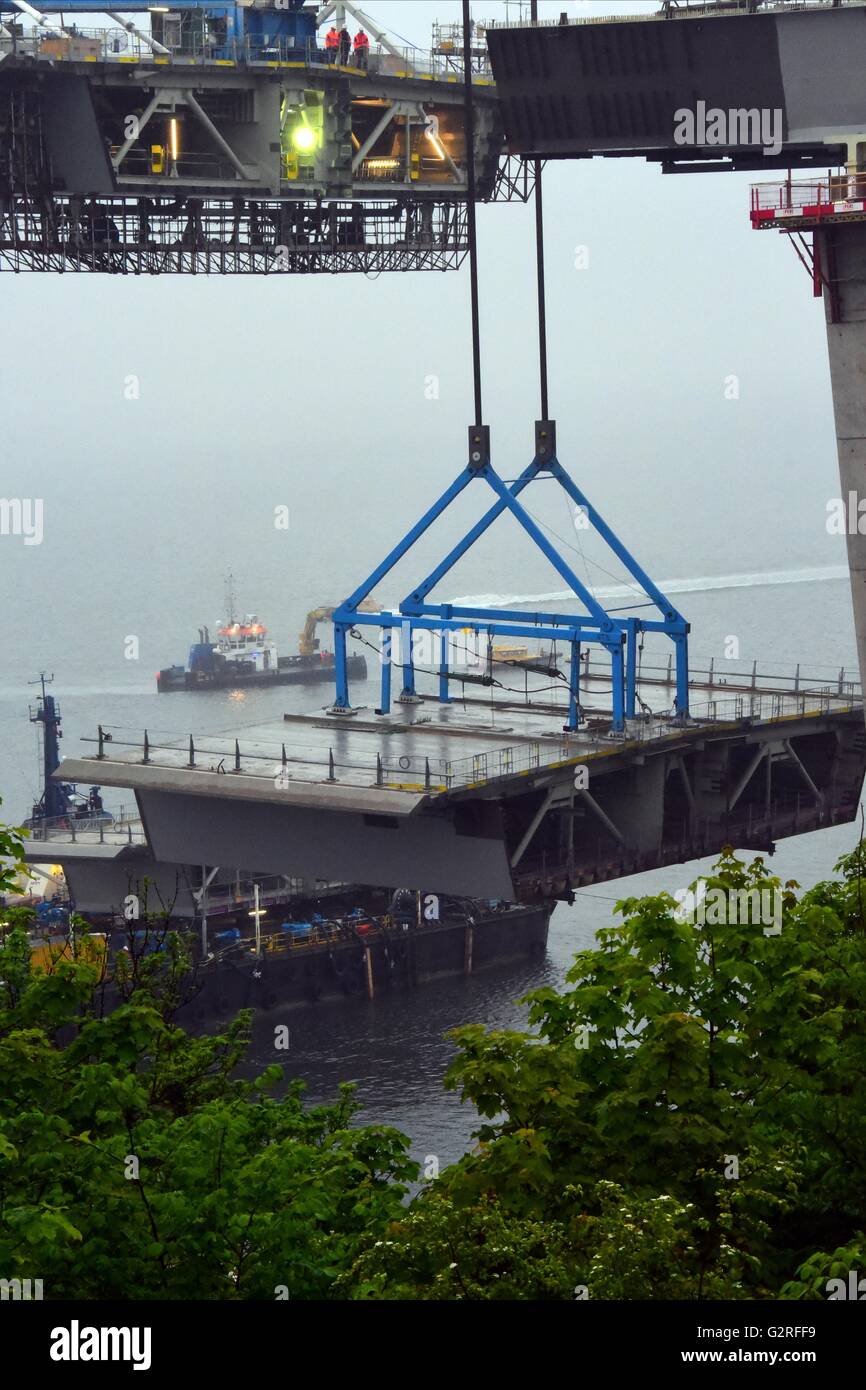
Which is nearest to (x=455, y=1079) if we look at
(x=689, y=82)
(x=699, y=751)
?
(x=689, y=82)

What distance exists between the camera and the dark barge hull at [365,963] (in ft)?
272

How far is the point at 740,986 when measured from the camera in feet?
85.5

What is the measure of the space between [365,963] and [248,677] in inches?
2881

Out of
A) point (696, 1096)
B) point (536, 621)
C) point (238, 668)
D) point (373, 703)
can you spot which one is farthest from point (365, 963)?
point (238, 668)

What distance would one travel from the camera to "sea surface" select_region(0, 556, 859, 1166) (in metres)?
75.1

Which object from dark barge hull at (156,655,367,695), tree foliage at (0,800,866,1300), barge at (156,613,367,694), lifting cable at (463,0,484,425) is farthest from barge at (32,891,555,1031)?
barge at (156,613,367,694)

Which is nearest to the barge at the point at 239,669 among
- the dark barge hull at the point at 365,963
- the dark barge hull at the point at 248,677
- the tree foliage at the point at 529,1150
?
the dark barge hull at the point at 248,677

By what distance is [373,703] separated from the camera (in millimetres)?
143625

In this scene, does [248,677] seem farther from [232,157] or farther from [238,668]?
[232,157]

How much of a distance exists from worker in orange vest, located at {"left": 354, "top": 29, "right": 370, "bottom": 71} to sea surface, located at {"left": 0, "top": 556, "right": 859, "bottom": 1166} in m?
20.2

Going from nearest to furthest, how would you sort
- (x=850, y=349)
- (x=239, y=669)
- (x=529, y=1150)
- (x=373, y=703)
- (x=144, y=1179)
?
(x=144, y=1179) < (x=529, y=1150) < (x=850, y=349) < (x=373, y=703) < (x=239, y=669)

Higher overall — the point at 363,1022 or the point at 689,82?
the point at 689,82
